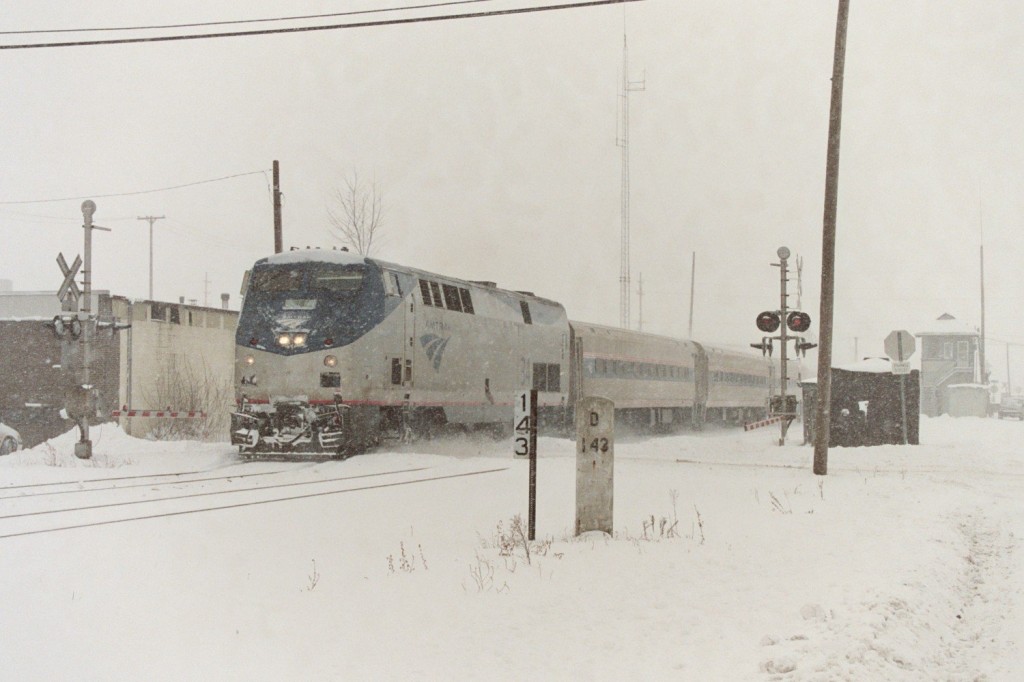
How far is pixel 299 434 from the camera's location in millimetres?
18219

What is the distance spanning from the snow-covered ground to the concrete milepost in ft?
1.40

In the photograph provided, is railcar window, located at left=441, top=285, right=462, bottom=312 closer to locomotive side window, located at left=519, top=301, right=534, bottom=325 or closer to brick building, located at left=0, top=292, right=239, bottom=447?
locomotive side window, located at left=519, top=301, right=534, bottom=325

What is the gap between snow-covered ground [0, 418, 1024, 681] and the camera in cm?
609

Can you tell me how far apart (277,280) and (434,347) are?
11.8 feet

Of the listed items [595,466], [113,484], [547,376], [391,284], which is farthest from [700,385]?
[595,466]

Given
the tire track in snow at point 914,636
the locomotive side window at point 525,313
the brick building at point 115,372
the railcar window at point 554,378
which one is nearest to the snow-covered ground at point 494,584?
the tire track in snow at point 914,636

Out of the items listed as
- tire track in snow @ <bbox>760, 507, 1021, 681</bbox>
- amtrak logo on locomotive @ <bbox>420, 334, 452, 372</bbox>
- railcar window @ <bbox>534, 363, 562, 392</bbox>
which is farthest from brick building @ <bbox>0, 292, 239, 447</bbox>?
tire track in snow @ <bbox>760, 507, 1021, 681</bbox>

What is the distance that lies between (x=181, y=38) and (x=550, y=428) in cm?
1451

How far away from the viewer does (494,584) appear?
789 cm

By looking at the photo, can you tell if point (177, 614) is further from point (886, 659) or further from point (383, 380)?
point (383, 380)

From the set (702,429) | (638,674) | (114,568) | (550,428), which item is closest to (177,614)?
(114,568)

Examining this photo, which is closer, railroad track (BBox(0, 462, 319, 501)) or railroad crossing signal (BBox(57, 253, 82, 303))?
railroad track (BBox(0, 462, 319, 501))

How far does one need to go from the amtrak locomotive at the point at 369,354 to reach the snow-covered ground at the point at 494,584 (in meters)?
3.20

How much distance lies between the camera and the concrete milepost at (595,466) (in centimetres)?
1044
